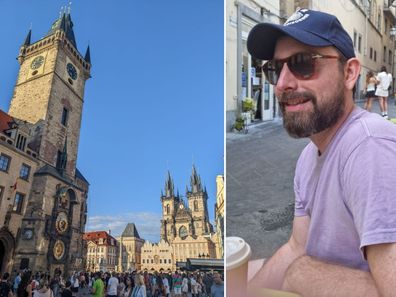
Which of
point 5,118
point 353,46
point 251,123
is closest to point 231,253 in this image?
point 251,123

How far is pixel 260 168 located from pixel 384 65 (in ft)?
1.23

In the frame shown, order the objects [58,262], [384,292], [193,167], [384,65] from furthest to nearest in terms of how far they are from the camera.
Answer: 1. [193,167]
2. [58,262]
3. [384,65]
4. [384,292]

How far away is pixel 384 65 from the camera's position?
90 cm

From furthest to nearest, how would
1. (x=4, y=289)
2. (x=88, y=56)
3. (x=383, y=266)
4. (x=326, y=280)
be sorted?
(x=88, y=56) < (x=4, y=289) < (x=326, y=280) < (x=383, y=266)

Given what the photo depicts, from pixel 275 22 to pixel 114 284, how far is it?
140 cm

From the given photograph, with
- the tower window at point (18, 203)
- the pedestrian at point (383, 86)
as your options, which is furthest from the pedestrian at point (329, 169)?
the tower window at point (18, 203)

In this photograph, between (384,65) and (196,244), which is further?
(196,244)

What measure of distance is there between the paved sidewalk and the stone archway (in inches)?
42.8

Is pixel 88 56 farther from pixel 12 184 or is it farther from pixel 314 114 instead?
pixel 314 114

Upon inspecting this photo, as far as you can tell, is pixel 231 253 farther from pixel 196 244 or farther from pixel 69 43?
pixel 69 43

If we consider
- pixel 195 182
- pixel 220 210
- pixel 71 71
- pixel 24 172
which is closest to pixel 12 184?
pixel 24 172

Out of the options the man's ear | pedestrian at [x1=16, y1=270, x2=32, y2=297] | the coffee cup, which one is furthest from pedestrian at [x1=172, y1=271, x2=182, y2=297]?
the man's ear

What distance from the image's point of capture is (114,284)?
1.80m

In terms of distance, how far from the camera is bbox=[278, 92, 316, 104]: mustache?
770mm
